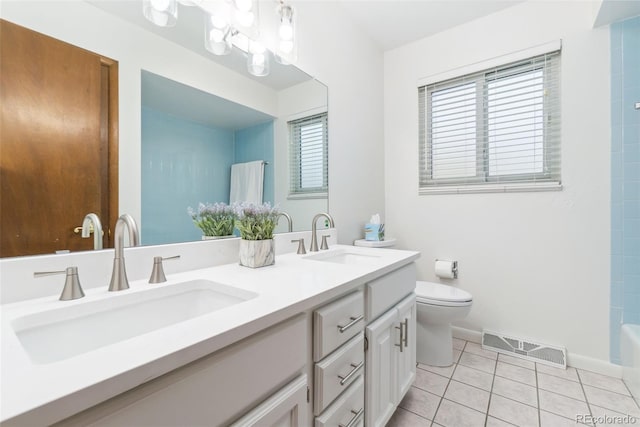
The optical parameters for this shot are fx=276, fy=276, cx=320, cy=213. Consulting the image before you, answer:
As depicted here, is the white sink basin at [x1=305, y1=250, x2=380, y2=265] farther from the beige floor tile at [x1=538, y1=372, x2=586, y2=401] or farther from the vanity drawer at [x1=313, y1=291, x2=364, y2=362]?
the beige floor tile at [x1=538, y1=372, x2=586, y2=401]

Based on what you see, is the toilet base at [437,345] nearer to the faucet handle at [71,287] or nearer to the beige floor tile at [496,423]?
the beige floor tile at [496,423]

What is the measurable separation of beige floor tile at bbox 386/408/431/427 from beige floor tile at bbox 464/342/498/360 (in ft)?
2.75

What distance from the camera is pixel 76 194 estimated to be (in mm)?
789

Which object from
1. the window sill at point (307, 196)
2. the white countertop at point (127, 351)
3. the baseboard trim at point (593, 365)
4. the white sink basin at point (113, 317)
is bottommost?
the baseboard trim at point (593, 365)

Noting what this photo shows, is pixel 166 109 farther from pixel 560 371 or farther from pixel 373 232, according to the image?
pixel 560 371

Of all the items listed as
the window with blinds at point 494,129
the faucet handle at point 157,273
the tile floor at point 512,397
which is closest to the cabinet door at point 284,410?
the faucet handle at point 157,273

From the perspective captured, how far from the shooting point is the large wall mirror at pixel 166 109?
826mm

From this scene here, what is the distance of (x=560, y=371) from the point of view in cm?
171

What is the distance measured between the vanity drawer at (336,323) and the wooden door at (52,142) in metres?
0.69

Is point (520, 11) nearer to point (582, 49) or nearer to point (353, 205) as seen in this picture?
point (582, 49)

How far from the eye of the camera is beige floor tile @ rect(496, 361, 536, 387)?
1626 millimetres

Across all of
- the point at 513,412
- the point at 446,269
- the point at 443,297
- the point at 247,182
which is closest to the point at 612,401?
the point at 513,412

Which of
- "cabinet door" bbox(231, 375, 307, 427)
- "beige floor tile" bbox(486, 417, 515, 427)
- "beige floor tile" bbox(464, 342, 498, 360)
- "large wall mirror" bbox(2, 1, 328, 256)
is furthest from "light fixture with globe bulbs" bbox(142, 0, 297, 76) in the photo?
"beige floor tile" bbox(464, 342, 498, 360)

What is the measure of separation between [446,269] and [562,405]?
37.1 inches
